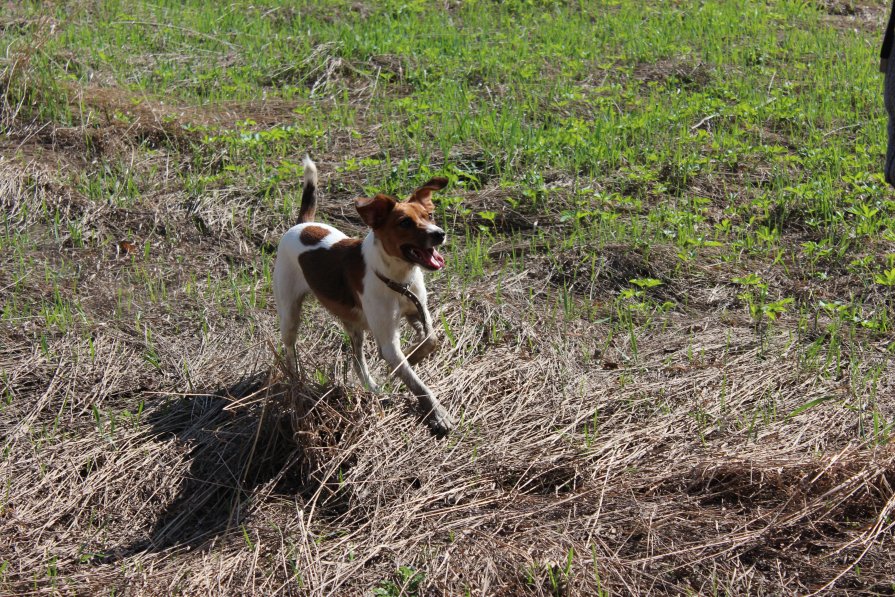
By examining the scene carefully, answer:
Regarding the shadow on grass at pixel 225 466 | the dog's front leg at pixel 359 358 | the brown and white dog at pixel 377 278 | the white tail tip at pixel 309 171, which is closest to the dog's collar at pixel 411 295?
the brown and white dog at pixel 377 278

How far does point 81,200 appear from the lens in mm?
7461

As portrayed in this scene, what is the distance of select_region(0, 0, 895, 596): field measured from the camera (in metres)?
3.97

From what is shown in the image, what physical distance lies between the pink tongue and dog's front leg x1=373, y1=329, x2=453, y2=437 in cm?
42

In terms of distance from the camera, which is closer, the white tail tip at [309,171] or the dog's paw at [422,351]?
the dog's paw at [422,351]

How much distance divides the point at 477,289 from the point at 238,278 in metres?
1.64

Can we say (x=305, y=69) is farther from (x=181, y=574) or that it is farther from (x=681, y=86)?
(x=181, y=574)

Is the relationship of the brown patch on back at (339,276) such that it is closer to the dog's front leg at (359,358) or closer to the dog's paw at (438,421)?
the dog's front leg at (359,358)

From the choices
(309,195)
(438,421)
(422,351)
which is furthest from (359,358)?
(309,195)

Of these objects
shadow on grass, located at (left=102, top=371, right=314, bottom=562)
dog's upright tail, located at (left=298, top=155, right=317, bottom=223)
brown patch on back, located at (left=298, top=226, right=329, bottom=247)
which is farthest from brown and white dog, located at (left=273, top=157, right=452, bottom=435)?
shadow on grass, located at (left=102, top=371, right=314, bottom=562)

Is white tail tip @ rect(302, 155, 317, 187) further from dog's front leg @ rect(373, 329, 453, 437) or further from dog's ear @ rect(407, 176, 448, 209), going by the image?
dog's front leg @ rect(373, 329, 453, 437)

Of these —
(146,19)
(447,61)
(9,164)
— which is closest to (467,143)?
(447,61)

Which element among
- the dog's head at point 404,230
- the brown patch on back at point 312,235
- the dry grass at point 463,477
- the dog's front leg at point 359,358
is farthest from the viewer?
the brown patch on back at point 312,235

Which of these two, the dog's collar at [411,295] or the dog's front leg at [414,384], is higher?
the dog's collar at [411,295]

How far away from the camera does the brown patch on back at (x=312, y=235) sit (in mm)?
5430
